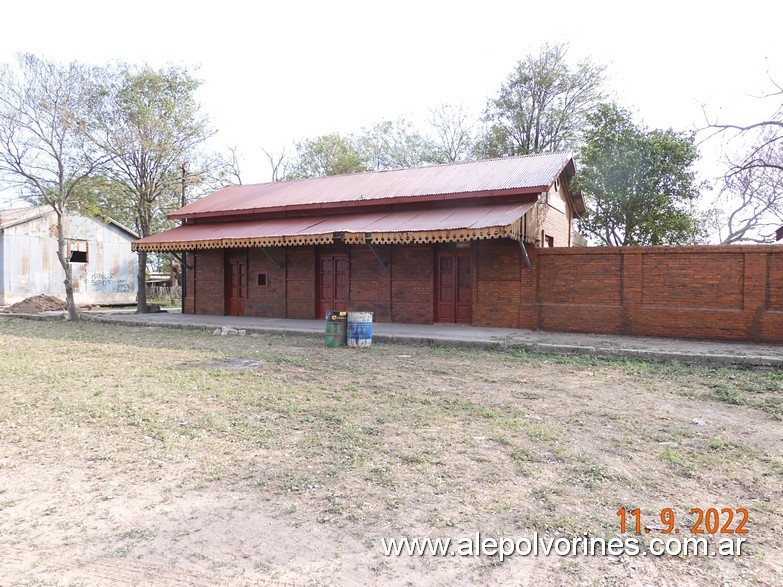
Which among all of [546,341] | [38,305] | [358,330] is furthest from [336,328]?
[38,305]

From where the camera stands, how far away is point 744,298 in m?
11.8

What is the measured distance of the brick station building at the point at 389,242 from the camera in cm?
1437

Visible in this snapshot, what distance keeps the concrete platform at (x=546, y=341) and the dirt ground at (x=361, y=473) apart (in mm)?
1659

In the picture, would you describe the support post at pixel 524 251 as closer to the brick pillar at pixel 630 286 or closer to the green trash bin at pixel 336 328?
the brick pillar at pixel 630 286

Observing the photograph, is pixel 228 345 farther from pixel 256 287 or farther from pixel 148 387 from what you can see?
pixel 256 287

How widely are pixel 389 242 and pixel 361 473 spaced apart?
33.7 ft

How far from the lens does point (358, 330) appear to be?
11.8m

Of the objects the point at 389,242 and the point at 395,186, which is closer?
the point at 389,242

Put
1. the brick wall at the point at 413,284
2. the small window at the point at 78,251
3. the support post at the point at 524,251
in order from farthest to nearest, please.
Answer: the small window at the point at 78,251 → the brick wall at the point at 413,284 → the support post at the point at 524,251

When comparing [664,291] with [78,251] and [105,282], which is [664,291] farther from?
[78,251]

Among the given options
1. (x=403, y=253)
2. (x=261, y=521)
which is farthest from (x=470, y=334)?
(x=261, y=521)

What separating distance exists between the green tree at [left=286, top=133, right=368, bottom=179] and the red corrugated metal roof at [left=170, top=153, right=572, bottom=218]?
1514cm

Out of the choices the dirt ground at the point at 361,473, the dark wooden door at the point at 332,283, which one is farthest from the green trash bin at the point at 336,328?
the dark wooden door at the point at 332,283

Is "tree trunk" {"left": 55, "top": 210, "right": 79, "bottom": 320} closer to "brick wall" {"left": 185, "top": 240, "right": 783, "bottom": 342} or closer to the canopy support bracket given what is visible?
"brick wall" {"left": 185, "top": 240, "right": 783, "bottom": 342}
